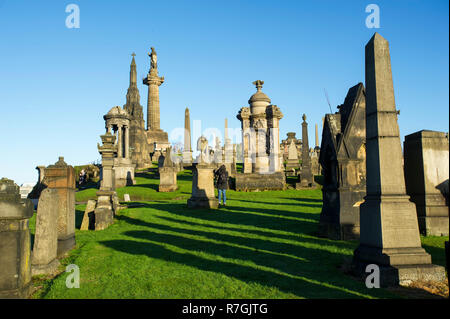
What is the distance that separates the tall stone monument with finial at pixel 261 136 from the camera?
2239cm

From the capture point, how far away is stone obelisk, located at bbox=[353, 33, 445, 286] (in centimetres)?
490

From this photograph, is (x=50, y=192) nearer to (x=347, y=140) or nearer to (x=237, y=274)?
(x=237, y=274)

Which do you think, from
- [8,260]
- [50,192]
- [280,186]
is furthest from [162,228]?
[280,186]

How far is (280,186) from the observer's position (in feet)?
70.2

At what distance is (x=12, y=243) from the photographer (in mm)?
4391

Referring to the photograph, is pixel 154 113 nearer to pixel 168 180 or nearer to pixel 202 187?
pixel 168 180

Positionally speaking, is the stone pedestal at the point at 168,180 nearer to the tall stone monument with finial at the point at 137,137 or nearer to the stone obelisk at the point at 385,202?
the tall stone monument with finial at the point at 137,137

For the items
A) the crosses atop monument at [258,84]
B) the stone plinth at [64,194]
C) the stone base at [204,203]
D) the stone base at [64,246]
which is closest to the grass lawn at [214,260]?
the stone base at [64,246]

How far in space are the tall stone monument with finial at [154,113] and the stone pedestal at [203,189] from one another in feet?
134

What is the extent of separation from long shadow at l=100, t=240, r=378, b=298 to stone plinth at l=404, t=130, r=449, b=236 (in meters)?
5.37

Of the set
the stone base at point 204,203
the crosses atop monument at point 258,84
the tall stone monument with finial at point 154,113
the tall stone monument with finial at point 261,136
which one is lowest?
the stone base at point 204,203

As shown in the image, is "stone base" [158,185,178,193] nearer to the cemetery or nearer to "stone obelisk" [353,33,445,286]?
the cemetery

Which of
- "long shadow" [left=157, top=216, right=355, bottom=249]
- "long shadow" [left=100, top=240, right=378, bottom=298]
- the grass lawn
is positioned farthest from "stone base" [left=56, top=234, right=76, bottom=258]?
"long shadow" [left=157, top=216, right=355, bottom=249]
